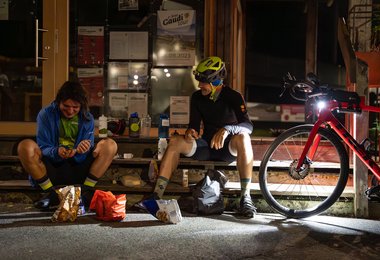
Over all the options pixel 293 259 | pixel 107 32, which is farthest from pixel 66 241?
pixel 107 32

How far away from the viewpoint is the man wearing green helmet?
4797 mm

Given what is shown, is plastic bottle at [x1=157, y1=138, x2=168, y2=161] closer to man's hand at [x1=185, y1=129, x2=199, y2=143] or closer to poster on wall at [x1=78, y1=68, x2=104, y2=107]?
man's hand at [x1=185, y1=129, x2=199, y2=143]

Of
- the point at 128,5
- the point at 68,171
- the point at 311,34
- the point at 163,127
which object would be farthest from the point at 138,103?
the point at 311,34

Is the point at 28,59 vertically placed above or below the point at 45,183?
above

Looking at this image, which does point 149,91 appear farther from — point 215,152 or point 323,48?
point 323,48

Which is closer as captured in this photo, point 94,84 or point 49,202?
point 49,202

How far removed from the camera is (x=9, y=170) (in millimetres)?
5660

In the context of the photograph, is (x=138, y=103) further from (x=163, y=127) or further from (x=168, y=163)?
(x=168, y=163)

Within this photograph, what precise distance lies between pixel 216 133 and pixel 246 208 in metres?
0.80

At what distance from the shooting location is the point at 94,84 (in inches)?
276

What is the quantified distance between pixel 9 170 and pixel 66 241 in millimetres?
2136

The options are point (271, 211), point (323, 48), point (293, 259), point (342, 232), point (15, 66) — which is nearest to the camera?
point (293, 259)

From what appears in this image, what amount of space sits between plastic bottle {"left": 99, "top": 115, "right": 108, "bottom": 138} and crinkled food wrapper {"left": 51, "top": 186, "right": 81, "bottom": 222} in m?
1.73

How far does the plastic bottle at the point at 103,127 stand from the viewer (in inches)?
245
